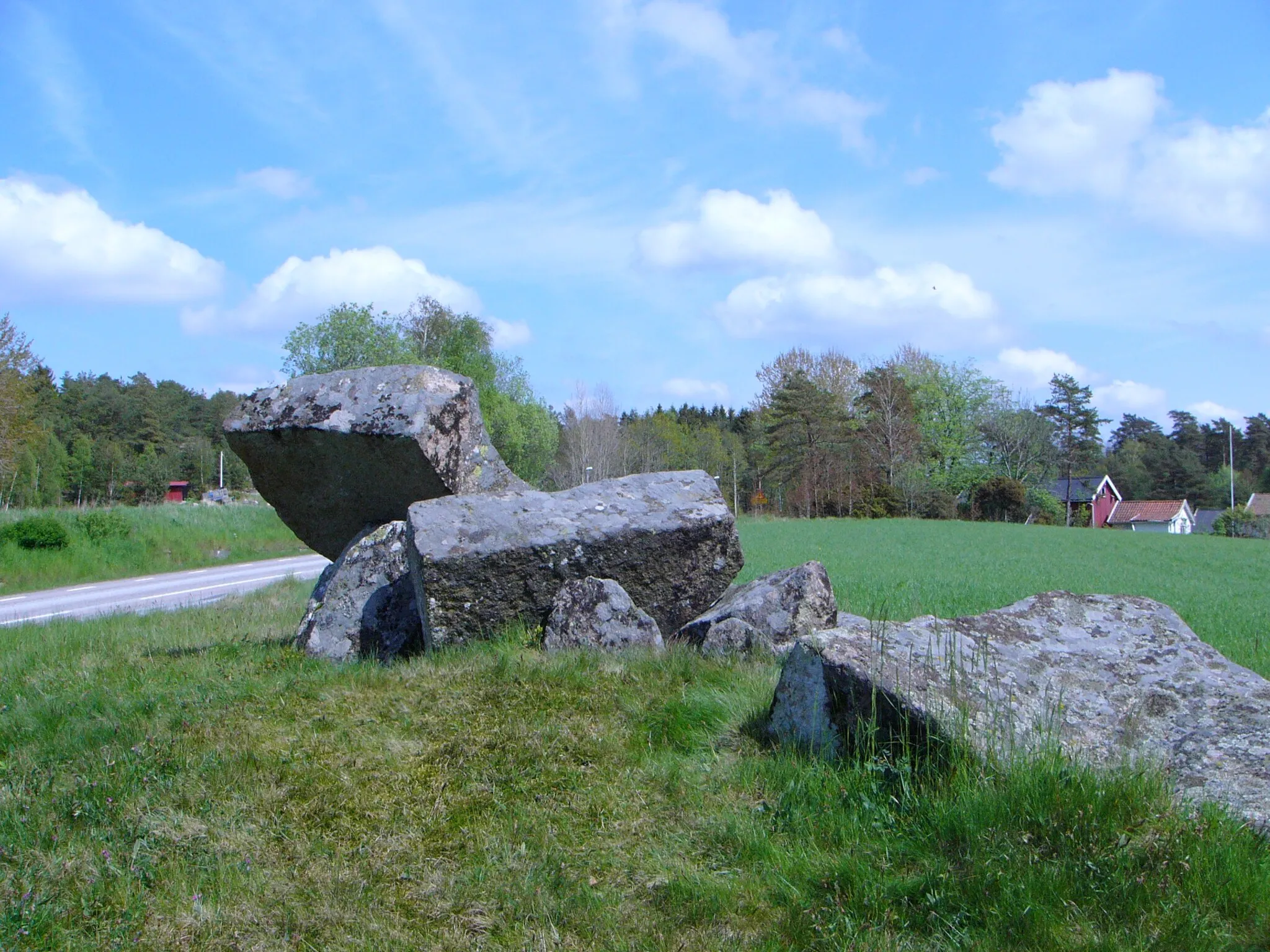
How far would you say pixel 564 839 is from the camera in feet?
12.6

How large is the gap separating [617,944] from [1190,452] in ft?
386

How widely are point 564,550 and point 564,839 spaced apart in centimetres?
355

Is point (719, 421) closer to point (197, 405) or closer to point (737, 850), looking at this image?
point (197, 405)

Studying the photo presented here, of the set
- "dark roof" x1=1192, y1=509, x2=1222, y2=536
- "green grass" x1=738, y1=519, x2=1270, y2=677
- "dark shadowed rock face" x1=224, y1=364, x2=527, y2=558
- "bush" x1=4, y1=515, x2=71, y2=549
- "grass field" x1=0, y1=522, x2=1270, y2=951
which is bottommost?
"dark roof" x1=1192, y1=509, x2=1222, y2=536

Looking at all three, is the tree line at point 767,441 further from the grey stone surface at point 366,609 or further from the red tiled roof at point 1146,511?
the grey stone surface at point 366,609

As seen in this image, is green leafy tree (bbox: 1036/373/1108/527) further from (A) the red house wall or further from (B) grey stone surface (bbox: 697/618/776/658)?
(B) grey stone surface (bbox: 697/618/776/658)

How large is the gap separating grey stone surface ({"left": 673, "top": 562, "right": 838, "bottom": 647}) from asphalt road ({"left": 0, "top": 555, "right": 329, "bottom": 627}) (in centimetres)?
965

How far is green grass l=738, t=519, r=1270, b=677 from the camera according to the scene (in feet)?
40.6

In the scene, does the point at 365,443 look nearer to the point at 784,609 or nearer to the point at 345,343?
the point at 784,609

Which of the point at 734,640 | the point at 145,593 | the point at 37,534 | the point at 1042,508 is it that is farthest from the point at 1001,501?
the point at 734,640

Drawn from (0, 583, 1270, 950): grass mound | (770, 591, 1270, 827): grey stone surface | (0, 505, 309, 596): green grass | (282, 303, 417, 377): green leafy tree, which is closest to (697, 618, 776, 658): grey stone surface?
(0, 583, 1270, 950): grass mound

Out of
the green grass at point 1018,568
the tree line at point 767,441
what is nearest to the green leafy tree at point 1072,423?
the tree line at point 767,441

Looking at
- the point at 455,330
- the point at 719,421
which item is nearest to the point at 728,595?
the point at 455,330

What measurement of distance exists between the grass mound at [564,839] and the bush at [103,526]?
76.1ft
